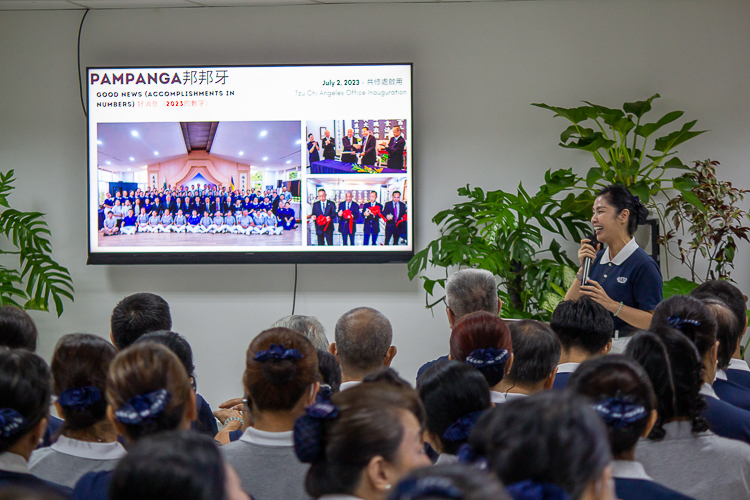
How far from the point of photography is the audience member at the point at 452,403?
1.38 meters

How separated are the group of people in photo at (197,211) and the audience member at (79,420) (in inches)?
96.2

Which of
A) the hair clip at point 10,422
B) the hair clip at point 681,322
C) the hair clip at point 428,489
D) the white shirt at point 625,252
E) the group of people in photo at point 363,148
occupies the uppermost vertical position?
the group of people in photo at point 363,148

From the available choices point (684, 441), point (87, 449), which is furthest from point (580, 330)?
point (87, 449)

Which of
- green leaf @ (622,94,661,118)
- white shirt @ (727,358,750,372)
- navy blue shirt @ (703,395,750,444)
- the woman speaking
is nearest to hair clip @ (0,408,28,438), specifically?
navy blue shirt @ (703,395,750,444)

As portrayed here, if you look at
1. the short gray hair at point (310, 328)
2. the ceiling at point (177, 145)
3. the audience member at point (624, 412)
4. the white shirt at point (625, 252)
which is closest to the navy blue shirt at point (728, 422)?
the audience member at point (624, 412)

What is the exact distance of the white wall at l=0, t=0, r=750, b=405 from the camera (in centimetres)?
400

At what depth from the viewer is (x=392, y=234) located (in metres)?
4.01

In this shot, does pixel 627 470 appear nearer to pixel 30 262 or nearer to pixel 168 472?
pixel 168 472

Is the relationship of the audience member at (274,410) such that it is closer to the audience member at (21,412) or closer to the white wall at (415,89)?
the audience member at (21,412)

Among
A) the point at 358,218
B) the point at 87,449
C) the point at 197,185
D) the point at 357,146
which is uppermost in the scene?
the point at 357,146

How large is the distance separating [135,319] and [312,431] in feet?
4.75

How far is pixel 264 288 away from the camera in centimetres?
421

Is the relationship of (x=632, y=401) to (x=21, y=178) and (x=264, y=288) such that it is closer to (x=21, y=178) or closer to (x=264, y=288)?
(x=264, y=288)

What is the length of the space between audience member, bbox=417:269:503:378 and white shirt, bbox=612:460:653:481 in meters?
1.24
